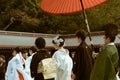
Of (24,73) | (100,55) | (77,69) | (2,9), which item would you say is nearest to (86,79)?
(77,69)

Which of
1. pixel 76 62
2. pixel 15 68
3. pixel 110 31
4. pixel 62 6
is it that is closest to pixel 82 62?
pixel 76 62

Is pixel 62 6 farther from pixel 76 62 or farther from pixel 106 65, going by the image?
pixel 106 65

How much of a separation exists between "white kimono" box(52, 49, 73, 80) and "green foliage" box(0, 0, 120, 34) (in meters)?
15.4

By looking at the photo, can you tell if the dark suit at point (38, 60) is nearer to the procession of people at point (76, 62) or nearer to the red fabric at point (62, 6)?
the procession of people at point (76, 62)

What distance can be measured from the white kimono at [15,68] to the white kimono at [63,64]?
2.64 metres

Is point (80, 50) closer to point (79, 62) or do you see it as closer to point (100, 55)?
point (79, 62)

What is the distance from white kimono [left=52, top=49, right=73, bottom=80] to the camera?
7.46 metres

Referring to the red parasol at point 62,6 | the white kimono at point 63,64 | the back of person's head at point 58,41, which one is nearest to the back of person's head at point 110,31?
the red parasol at point 62,6


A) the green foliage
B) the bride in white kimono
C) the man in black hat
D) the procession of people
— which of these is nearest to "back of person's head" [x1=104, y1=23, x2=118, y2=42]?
the procession of people

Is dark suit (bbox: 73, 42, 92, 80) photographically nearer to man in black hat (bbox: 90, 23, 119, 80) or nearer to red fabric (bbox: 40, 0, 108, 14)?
red fabric (bbox: 40, 0, 108, 14)

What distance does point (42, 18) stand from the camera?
25188mm

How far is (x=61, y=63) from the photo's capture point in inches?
298

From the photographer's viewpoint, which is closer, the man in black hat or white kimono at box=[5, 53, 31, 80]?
the man in black hat

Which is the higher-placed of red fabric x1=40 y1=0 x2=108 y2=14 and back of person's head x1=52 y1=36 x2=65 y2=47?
red fabric x1=40 y1=0 x2=108 y2=14
